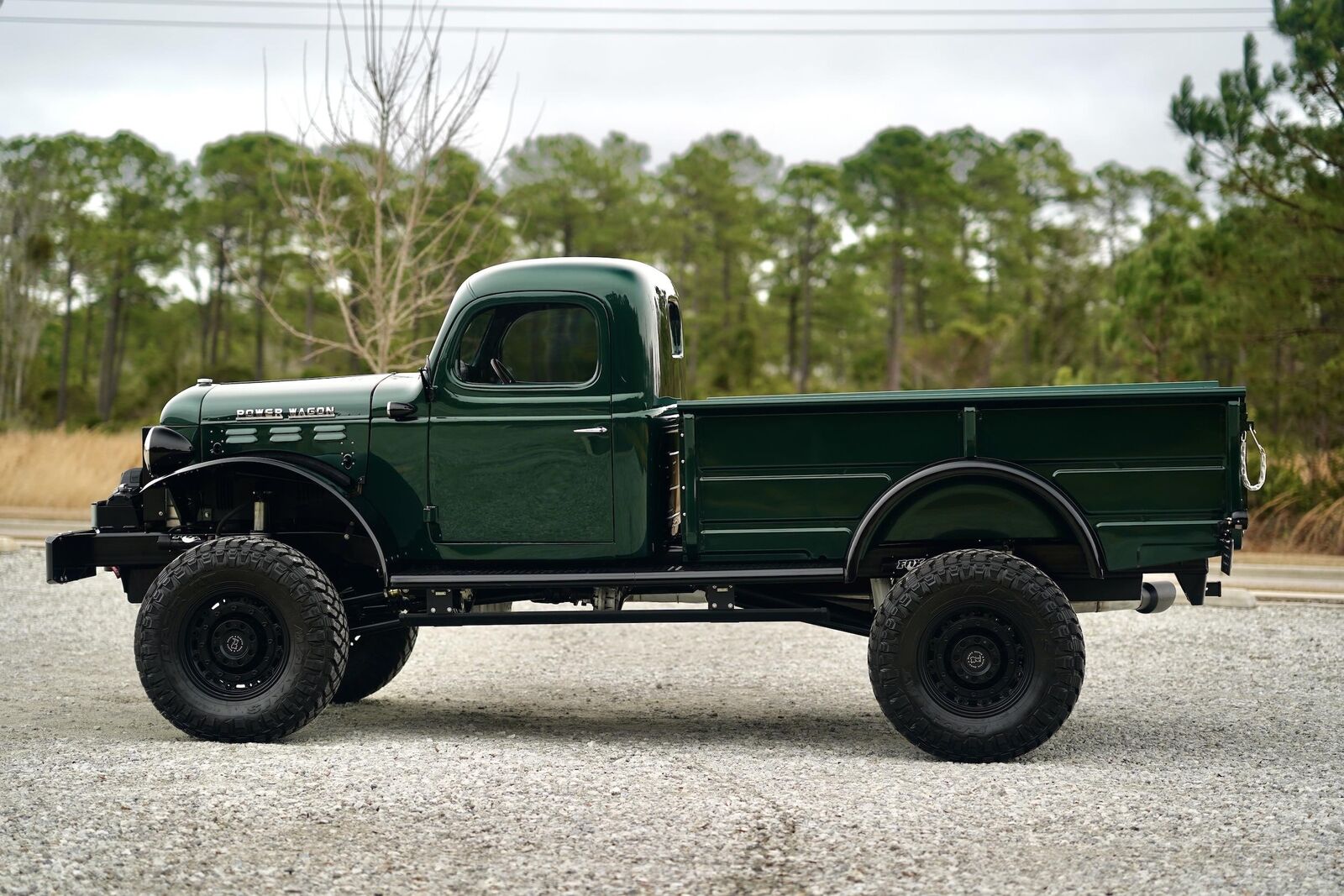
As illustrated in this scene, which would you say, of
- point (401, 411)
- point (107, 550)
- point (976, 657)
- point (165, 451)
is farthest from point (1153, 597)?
point (107, 550)

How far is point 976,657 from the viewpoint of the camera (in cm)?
623

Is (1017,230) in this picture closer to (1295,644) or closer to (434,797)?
(1295,644)

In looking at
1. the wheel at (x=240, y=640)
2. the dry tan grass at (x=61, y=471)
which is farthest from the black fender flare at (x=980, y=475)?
the dry tan grass at (x=61, y=471)

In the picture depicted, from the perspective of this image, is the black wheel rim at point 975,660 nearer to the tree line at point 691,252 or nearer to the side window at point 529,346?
the side window at point 529,346

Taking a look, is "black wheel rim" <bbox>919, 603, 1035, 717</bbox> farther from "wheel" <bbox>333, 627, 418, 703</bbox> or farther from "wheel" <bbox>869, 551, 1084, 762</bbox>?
"wheel" <bbox>333, 627, 418, 703</bbox>

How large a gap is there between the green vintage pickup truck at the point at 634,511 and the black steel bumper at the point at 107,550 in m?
0.01

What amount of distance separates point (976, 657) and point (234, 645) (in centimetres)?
358

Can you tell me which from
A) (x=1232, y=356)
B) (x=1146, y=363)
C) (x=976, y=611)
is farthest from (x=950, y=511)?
(x=1146, y=363)

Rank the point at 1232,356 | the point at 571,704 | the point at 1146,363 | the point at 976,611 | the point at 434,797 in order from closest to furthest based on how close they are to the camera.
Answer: the point at 434,797, the point at 976,611, the point at 571,704, the point at 1232,356, the point at 1146,363

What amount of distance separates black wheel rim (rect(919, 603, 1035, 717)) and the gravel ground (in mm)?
306

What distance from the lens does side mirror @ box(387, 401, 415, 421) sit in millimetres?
6746

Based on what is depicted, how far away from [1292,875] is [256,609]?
4650mm

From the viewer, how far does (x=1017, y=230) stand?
53031 mm

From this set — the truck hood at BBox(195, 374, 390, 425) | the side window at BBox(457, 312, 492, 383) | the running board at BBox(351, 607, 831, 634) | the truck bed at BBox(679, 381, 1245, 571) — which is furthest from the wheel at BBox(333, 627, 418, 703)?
the truck bed at BBox(679, 381, 1245, 571)
